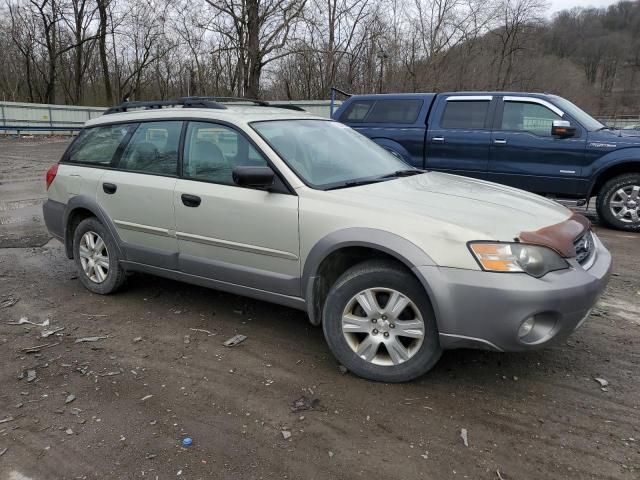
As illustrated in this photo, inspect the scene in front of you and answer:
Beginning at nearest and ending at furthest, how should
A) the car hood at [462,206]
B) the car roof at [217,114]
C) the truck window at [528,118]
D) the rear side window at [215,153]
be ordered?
1. the car hood at [462,206]
2. the rear side window at [215,153]
3. the car roof at [217,114]
4. the truck window at [528,118]

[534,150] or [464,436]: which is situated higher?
[534,150]

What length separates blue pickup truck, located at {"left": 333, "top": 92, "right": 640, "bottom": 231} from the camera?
716cm

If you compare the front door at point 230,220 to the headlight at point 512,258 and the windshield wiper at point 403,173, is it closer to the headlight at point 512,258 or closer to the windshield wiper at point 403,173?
the windshield wiper at point 403,173

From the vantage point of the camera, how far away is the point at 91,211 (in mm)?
4574

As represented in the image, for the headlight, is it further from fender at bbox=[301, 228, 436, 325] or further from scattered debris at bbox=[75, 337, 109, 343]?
scattered debris at bbox=[75, 337, 109, 343]

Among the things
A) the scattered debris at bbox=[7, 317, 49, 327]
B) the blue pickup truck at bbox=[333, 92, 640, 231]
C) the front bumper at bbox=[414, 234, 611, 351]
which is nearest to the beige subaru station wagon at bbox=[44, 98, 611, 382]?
the front bumper at bbox=[414, 234, 611, 351]

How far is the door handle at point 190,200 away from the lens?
149 inches

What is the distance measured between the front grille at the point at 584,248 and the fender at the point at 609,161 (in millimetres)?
4381

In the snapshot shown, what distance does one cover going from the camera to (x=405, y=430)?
2.70 metres

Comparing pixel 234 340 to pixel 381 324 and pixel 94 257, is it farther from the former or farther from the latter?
pixel 94 257

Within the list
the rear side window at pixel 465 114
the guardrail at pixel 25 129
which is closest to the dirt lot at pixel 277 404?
the rear side window at pixel 465 114

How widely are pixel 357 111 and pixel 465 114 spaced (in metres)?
1.86

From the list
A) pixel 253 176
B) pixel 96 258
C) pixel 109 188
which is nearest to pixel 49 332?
pixel 96 258

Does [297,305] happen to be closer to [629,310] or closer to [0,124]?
[629,310]
